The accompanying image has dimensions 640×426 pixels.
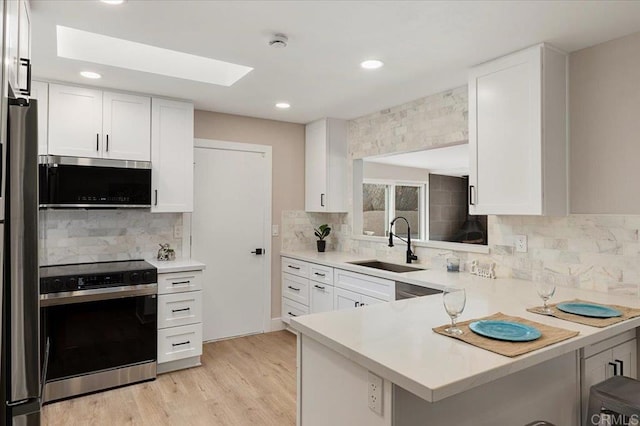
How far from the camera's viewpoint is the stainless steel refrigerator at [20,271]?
1079 mm

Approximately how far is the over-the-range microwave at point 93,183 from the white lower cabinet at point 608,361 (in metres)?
3.32

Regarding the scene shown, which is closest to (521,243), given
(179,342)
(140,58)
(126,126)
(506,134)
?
(506,134)

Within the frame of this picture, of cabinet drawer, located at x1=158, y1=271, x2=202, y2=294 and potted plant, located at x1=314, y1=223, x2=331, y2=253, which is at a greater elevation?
potted plant, located at x1=314, y1=223, x2=331, y2=253

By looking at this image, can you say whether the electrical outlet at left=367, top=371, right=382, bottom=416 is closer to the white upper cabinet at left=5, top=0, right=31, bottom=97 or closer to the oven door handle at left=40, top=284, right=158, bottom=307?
the white upper cabinet at left=5, top=0, right=31, bottom=97

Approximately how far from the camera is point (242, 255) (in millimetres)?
4461

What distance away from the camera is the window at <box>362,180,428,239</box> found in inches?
204

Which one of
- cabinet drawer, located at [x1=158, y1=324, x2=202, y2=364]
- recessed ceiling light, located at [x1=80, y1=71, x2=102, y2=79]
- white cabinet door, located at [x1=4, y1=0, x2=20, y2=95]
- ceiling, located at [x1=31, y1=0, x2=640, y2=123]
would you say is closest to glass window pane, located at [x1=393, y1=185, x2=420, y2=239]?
ceiling, located at [x1=31, y1=0, x2=640, y2=123]

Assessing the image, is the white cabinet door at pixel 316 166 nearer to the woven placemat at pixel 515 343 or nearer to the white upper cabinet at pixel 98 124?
the white upper cabinet at pixel 98 124

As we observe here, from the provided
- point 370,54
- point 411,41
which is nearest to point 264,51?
point 370,54

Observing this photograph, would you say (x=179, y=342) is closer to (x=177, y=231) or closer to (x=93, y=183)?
(x=177, y=231)

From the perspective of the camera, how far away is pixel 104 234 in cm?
363

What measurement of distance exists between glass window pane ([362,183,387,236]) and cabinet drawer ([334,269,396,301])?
1388mm

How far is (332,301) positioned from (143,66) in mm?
2551

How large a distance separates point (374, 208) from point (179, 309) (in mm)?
2784
